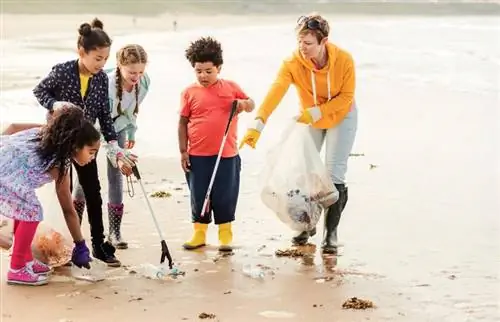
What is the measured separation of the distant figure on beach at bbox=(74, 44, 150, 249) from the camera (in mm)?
5398

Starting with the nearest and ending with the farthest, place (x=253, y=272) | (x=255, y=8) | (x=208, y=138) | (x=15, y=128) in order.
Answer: (x=253, y=272), (x=15, y=128), (x=208, y=138), (x=255, y=8)

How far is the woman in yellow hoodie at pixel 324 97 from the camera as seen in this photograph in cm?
539

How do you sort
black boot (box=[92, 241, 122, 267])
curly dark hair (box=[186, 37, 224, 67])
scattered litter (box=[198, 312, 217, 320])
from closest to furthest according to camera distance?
1. scattered litter (box=[198, 312, 217, 320])
2. black boot (box=[92, 241, 122, 267])
3. curly dark hair (box=[186, 37, 224, 67])

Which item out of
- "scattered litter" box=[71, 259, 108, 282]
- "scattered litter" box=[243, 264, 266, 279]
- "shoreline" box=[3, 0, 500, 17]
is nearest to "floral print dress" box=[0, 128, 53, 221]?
"scattered litter" box=[71, 259, 108, 282]

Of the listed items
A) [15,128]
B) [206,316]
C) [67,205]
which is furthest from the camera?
[15,128]

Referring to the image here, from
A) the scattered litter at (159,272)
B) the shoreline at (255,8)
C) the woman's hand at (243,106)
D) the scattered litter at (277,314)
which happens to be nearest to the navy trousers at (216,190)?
the woman's hand at (243,106)

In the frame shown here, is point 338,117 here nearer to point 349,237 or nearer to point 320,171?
point 320,171

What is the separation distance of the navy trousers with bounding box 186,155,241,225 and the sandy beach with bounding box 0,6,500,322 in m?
0.23

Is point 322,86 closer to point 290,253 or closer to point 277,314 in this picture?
point 290,253

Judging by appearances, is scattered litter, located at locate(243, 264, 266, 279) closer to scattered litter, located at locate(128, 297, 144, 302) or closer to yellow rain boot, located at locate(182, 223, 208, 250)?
yellow rain boot, located at locate(182, 223, 208, 250)

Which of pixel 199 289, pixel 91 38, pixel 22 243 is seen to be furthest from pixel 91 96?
pixel 199 289

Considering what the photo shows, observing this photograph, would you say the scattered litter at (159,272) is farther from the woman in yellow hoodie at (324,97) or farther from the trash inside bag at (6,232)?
the woman in yellow hoodie at (324,97)

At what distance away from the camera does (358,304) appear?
4488 millimetres

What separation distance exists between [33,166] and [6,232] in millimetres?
514
